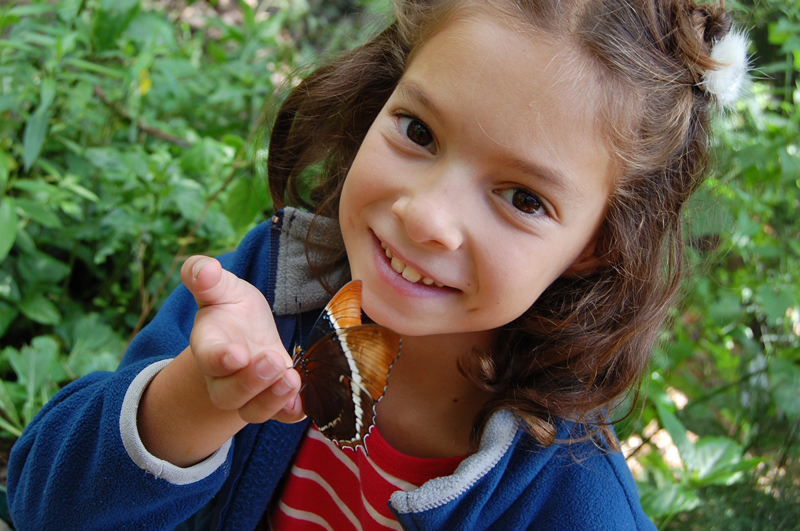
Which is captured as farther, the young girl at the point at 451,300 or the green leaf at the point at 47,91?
the green leaf at the point at 47,91

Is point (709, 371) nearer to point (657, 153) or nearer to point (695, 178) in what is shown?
point (695, 178)

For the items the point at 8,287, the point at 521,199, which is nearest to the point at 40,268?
the point at 8,287

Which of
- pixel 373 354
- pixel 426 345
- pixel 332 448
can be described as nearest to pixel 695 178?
pixel 426 345

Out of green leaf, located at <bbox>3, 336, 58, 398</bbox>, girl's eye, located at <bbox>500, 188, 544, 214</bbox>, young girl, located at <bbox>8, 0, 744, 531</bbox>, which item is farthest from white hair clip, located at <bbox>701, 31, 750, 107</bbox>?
green leaf, located at <bbox>3, 336, 58, 398</bbox>

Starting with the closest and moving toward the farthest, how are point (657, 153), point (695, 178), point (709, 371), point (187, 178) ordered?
point (657, 153)
point (695, 178)
point (187, 178)
point (709, 371)

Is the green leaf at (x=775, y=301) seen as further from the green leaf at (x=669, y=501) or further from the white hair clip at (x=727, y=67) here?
the white hair clip at (x=727, y=67)

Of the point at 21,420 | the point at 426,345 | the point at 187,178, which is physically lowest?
the point at 21,420

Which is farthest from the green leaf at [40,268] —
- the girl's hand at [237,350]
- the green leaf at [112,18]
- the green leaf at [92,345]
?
the girl's hand at [237,350]

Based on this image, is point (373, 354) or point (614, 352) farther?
point (614, 352)
